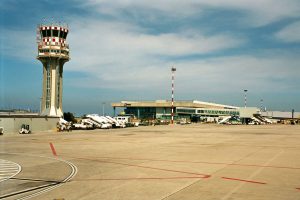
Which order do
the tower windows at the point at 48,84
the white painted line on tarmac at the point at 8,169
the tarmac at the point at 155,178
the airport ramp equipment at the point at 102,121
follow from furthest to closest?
the tower windows at the point at 48,84 < the airport ramp equipment at the point at 102,121 < the white painted line on tarmac at the point at 8,169 < the tarmac at the point at 155,178

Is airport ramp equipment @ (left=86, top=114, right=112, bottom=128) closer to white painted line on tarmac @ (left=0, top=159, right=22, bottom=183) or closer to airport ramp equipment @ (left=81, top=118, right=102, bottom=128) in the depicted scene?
airport ramp equipment @ (left=81, top=118, right=102, bottom=128)

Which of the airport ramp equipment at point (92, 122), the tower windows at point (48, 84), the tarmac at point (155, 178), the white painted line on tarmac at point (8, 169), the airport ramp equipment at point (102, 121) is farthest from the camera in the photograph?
the tower windows at point (48, 84)

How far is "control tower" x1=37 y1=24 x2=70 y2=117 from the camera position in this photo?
11119 cm

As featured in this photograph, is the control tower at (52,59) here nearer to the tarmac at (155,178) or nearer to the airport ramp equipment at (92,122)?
the airport ramp equipment at (92,122)

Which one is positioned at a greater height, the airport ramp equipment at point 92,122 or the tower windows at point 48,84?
the tower windows at point 48,84

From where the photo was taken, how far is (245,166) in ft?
84.1

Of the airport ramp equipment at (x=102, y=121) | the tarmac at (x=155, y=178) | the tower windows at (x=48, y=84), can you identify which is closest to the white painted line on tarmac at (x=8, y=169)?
the tarmac at (x=155, y=178)

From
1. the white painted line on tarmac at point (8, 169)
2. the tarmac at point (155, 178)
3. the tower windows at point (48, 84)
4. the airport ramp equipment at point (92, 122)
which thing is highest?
the tower windows at point (48, 84)

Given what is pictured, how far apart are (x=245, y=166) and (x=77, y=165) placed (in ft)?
44.0

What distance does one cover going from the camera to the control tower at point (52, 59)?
4377 inches

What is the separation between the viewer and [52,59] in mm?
111750

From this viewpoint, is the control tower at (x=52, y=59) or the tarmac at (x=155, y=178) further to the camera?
the control tower at (x=52, y=59)

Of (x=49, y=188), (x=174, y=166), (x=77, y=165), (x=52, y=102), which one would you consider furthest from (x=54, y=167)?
(x=52, y=102)

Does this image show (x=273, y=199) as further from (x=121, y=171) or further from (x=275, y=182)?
(x=121, y=171)
